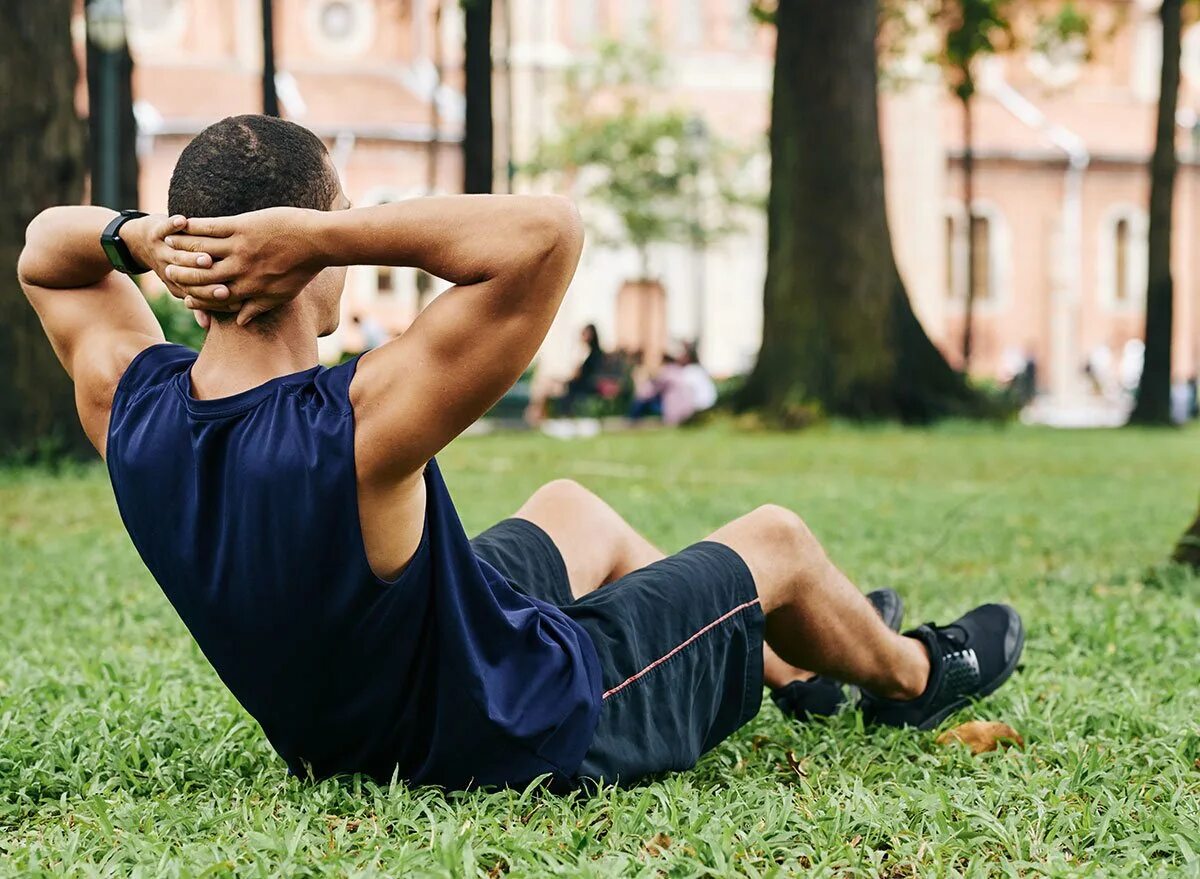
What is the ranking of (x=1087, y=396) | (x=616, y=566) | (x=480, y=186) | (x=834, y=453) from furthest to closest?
(x=1087, y=396), (x=480, y=186), (x=834, y=453), (x=616, y=566)

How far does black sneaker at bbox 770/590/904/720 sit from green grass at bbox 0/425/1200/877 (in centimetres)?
7

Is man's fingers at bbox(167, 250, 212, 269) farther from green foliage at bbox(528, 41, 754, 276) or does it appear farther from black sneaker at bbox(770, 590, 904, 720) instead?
green foliage at bbox(528, 41, 754, 276)

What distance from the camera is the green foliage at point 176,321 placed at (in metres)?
12.1

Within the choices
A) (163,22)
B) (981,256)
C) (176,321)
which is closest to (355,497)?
(176,321)

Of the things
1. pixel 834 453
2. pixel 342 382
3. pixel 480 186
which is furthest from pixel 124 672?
pixel 480 186

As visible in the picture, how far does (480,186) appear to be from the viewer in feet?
61.9

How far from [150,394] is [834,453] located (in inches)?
425

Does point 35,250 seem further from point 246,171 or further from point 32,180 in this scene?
point 32,180

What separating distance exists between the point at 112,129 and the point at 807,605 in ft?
45.7

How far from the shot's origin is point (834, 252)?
55.4 feet

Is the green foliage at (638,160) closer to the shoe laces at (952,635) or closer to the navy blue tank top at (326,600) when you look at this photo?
the shoe laces at (952,635)

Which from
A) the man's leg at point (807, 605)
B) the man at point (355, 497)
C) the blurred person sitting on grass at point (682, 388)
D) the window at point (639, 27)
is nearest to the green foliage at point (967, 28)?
the blurred person sitting on grass at point (682, 388)

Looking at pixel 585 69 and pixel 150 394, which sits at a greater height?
pixel 585 69

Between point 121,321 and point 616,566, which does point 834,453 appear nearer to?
point 616,566
